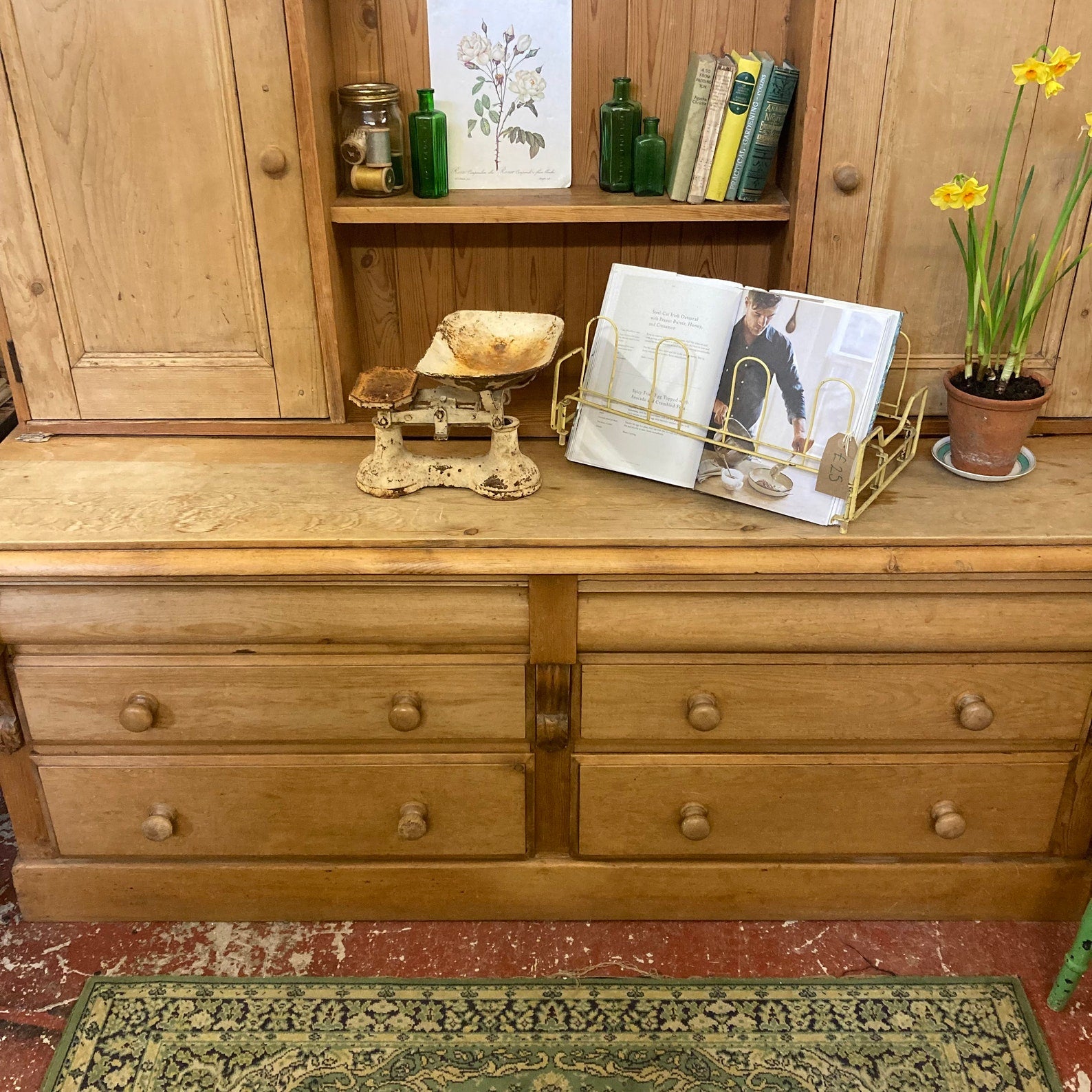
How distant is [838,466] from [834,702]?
39 centimetres

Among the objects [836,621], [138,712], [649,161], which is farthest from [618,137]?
[138,712]

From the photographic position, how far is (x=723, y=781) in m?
1.75

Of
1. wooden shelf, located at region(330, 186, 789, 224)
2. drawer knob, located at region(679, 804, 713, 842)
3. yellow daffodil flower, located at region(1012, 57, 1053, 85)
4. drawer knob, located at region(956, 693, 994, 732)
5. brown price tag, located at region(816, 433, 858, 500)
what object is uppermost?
yellow daffodil flower, located at region(1012, 57, 1053, 85)

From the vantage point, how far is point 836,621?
161cm

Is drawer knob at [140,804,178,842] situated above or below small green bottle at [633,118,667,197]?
below

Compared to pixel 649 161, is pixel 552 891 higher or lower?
lower

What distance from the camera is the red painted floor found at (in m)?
1.76

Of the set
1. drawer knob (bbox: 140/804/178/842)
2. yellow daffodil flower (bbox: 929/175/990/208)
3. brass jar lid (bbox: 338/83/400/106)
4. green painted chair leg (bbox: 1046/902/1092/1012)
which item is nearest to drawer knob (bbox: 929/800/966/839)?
green painted chair leg (bbox: 1046/902/1092/1012)

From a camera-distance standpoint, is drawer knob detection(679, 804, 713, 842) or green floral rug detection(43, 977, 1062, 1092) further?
drawer knob detection(679, 804, 713, 842)

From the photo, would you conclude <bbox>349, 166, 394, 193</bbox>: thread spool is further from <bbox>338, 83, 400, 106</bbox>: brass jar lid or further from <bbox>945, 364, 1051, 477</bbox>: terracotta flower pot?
<bbox>945, 364, 1051, 477</bbox>: terracotta flower pot

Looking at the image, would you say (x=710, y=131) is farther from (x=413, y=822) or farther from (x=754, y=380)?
(x=413, y=822)

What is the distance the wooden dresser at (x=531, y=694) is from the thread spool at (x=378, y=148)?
0.49m

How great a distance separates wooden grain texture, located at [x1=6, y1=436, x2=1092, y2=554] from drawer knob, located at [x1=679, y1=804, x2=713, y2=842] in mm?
463

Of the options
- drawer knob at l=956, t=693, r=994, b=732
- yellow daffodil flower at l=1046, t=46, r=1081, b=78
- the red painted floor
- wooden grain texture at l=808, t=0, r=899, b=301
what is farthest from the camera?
the red painted floor
